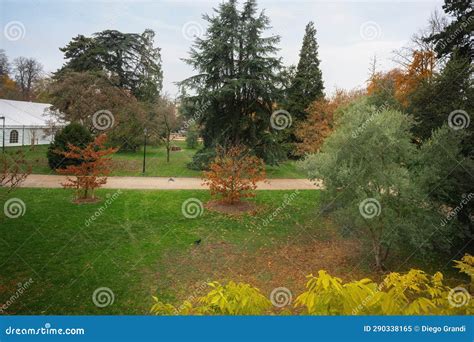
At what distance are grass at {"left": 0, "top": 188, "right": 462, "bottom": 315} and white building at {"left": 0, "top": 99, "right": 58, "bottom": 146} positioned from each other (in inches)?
728

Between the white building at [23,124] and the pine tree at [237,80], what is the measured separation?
45.9 feet

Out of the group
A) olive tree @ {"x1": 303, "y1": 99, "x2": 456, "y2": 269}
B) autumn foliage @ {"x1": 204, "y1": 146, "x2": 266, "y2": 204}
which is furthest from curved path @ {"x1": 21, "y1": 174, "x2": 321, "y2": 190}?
olive tree @ {"x1": 303, "y1": 99, "x2": 456, "y2": 269}

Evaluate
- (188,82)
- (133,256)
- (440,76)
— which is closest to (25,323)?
(133,256)

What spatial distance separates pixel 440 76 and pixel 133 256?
10640mm

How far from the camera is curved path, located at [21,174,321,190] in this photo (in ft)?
51.8

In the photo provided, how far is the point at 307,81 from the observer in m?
29.7

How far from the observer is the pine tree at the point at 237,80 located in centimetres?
1991

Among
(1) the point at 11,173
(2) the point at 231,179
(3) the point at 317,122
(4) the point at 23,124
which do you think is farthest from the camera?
(4) the point at 23,124

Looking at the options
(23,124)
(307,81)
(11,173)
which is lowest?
(11,173)

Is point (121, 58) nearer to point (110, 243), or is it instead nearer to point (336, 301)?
point (110, 243)

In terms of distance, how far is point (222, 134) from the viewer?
21609 millimetres

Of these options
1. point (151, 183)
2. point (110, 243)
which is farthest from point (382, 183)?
point (151, 183)

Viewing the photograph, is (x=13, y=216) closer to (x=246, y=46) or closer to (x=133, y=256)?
(x=133, y=256)

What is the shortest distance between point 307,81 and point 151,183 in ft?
61.5
